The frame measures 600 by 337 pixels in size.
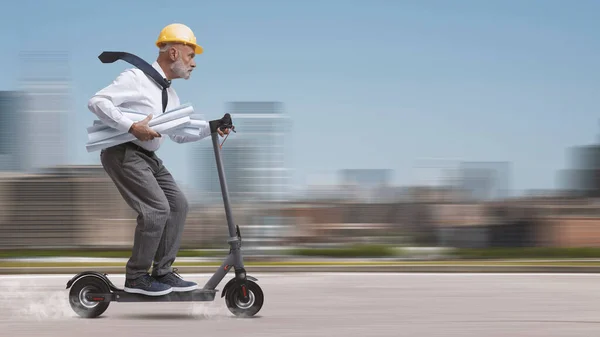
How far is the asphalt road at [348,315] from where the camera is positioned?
18.7ft

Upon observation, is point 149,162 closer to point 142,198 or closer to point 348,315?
point 142,198

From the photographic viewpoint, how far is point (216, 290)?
6.08 meters

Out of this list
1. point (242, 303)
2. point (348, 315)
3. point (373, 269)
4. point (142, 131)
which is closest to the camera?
point (142, 131)

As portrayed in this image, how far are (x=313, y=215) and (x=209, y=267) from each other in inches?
5776

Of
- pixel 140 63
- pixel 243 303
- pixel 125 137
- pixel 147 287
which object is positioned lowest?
pixel 243 303

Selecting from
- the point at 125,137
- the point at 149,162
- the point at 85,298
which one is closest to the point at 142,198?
the point at 149,162

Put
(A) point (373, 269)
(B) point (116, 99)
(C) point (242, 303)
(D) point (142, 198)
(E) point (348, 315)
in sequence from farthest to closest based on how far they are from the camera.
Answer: (A) point (373, 269), (E) point (348, 315), (C) point (242, 303), (D) point (142, 198), (B) point (116, 99)

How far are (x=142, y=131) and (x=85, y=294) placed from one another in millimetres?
1197

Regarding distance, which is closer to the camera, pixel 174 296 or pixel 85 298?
pixel 174 296

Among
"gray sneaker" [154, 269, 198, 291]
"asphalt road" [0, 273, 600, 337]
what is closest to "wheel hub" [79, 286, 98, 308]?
Answer: "asphalt road" [0, 273, 600, 337]

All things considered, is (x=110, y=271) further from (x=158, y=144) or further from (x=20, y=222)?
(x=20, y=222)

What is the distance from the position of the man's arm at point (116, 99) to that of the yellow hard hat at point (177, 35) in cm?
32

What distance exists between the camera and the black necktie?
19.7 feet

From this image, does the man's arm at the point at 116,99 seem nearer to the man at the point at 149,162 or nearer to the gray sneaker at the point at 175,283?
the man at the point at 149,162
